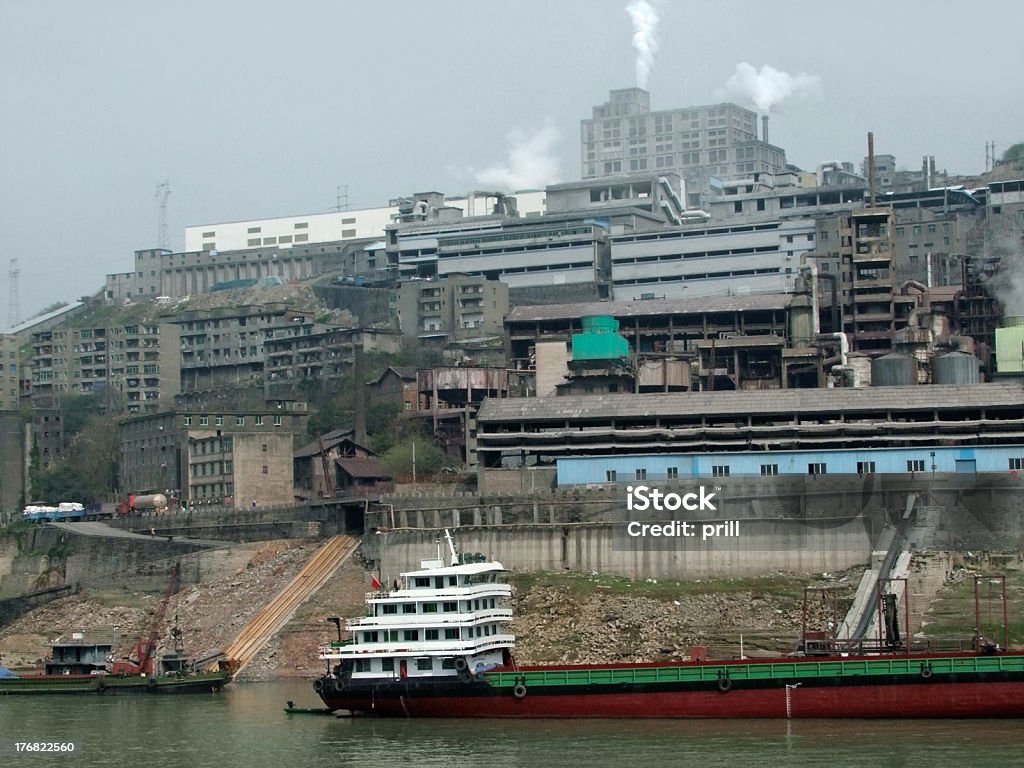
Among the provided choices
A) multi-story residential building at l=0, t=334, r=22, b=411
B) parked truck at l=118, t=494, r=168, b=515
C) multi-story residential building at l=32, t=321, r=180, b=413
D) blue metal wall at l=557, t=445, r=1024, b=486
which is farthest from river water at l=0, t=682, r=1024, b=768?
multi-story residential building at l=0, t=334, r=22, b=411

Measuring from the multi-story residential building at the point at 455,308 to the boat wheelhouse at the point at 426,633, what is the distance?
8698 centimetres

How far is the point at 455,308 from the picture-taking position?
162m

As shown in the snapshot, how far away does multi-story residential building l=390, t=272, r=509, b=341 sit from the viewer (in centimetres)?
16025

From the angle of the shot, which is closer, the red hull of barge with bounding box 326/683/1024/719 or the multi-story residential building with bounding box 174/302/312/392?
the red hull of barge with bounding box 326/683/1024/719

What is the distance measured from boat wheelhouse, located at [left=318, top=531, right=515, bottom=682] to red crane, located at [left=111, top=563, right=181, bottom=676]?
683 inches

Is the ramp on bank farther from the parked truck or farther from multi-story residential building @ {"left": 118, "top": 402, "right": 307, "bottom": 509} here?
the parked truck

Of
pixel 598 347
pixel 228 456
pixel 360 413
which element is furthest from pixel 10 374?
pixel 598 347

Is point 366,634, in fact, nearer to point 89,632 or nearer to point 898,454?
point 89,632

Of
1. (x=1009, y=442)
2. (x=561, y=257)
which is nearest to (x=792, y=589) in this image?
(x=1009, y=442)

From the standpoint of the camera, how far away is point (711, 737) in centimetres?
6341

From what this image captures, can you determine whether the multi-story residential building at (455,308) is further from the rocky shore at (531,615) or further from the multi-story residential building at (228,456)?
the rocky shore at (531,615)

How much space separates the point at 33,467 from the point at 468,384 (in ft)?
139

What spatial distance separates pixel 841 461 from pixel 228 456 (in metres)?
43.0

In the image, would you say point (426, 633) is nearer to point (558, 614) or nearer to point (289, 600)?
point (558, 614)
